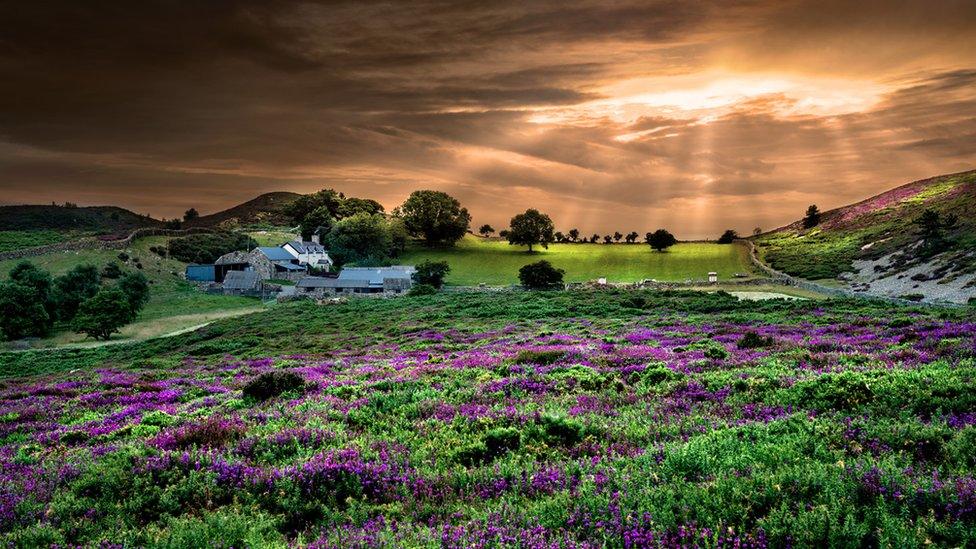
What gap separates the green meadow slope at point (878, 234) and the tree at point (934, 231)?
1.43 meters

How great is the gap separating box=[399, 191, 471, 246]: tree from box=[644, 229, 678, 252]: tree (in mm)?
55689

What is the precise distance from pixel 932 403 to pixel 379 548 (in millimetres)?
9950

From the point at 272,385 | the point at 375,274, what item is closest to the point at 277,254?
the point at 375,274

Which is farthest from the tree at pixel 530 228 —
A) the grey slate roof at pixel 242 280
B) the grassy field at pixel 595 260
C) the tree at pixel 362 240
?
the grey slate roof at pixel 242 280

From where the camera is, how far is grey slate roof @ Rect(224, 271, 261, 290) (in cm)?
10847

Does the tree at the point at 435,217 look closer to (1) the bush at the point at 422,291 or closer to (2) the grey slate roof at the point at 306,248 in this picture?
(2) the grey slate roof at the point at 306,248

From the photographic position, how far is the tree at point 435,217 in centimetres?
15225

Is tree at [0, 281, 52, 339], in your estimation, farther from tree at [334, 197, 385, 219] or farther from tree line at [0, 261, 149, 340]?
tree at [334, 197, 385, 219]

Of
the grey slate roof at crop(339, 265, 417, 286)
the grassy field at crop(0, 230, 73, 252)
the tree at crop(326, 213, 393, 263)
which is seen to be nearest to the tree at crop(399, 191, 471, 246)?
the tree at crop(326, 213, 393, 263)

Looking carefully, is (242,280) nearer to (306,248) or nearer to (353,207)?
(306,248)

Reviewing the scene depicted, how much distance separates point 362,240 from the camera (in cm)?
13950

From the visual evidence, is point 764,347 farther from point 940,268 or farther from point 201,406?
point 940,268

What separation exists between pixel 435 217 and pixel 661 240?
66677 mm

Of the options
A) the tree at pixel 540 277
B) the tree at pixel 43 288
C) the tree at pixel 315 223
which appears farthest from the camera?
the tree at pixel 315 223
